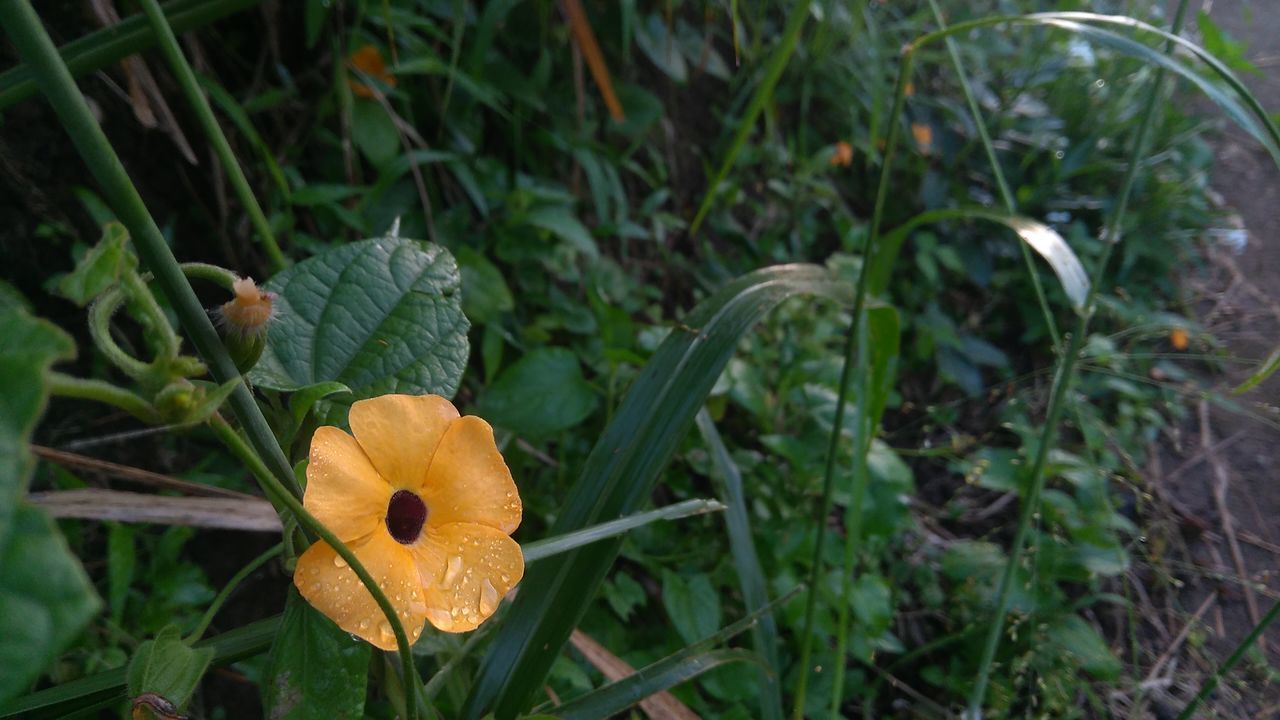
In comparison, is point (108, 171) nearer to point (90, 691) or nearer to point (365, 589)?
point (365, 589)

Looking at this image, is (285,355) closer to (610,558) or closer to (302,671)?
(302,671)

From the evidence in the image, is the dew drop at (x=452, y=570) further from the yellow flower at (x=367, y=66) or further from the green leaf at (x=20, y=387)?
the yellow flower at (x=367, y=66)

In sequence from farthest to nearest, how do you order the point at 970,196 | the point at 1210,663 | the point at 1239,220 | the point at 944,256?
the point at 1239,220, the point at 970,196, the point at 944,256, the point at 1210,663

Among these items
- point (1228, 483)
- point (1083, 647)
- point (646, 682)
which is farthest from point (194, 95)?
point (1228, 483)

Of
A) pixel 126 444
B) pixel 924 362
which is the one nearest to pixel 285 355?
pixel 126 444

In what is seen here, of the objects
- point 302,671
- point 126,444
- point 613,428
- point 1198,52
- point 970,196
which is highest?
point 1198,52

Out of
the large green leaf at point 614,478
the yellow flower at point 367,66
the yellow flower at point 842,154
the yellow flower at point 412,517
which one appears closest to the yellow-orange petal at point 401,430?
the yellow flower at point 412,517
